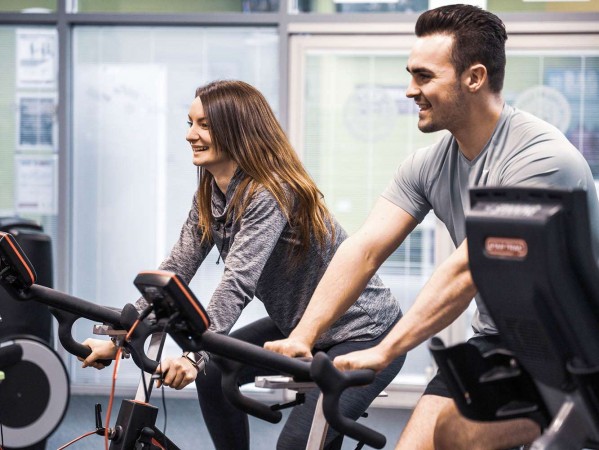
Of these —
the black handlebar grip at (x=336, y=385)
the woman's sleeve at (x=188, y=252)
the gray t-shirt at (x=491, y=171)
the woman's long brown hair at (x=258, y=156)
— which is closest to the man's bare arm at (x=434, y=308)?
the black handlebar grip at (x=336, y=385)

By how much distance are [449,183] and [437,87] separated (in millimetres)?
246

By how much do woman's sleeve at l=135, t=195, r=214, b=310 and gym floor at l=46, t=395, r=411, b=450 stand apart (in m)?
1.72

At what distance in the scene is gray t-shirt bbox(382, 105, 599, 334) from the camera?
1.88m

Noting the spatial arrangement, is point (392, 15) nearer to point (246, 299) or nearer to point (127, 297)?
point (127, 297)

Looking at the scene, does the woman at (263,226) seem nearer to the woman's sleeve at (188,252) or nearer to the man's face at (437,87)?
the woman's sleeve at (188,252)

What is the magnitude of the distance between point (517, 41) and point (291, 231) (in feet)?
10.1

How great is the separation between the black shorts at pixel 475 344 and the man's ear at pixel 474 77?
544 millimetres

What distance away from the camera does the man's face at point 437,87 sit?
2.06 m

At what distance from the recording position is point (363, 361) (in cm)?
179

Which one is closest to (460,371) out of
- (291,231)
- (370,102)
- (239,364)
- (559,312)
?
(559,312)

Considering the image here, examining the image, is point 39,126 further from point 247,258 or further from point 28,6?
point 247,258

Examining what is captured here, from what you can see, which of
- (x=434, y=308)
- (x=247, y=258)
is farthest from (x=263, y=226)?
(x=434, y=308)

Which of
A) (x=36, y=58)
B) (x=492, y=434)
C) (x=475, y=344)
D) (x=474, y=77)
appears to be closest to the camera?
(x=492, y=434)

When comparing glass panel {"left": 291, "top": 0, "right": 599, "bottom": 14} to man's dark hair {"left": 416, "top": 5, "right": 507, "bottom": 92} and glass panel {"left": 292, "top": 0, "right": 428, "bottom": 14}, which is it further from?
man's dark hair {"left": 416, "top": 5, "right": 507, "bottom": 92}
